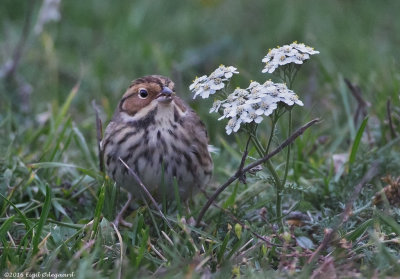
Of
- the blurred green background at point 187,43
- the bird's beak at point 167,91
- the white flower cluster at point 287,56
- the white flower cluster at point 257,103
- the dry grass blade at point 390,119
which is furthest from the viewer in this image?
the blurred green background at point 187,43

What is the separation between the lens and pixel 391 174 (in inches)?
185

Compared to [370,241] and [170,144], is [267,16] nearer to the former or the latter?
Result: [170,144]

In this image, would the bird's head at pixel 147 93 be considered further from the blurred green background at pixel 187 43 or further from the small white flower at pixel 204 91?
the blurred green background at pixel 187 43

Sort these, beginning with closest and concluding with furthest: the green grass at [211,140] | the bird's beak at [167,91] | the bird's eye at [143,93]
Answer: the green grass at [211,140]
the bird's beak at [167,91]
the bird's eye at [143,93]

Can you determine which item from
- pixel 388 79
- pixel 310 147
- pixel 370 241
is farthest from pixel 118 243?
pixel 388 79

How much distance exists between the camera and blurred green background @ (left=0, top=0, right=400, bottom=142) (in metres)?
6.73

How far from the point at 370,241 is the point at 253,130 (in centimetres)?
82

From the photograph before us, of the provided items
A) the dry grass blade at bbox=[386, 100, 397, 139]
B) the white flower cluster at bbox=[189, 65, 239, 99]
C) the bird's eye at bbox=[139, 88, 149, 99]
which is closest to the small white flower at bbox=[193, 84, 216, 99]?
the white flower cluster at bbox=[189, 65, 239, 99]

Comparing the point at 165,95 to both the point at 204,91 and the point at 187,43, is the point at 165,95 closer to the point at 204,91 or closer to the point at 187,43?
the point at 204,91

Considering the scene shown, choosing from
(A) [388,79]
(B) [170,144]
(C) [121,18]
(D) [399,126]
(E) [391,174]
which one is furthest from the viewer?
(C) [121,18]

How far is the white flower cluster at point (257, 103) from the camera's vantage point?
3398mm

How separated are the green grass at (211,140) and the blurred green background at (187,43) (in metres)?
0.02

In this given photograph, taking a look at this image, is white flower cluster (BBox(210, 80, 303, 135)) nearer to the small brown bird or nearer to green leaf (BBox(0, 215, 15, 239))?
the small brown bird

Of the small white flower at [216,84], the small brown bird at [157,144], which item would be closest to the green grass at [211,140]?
the small brown bird at [157,144]
